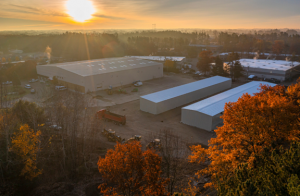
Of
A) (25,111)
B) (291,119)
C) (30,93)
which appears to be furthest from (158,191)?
(30,93)

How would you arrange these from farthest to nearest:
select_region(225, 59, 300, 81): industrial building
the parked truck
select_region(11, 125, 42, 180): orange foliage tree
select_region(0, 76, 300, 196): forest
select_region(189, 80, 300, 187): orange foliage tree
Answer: select_region(225, 59, 300, 81): industrial building → the parked truck → select_region(11, 125, 42, 180): orange foliage tree → select_region(189, 80, 300, 187): orange foliage tree → select_region(0, 76, 300, 196): forest

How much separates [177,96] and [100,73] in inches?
510

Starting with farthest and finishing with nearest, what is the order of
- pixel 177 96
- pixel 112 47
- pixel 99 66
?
pixel 112 47
pixel 99 66
pixel 177 96

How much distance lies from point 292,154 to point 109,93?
79.1ft

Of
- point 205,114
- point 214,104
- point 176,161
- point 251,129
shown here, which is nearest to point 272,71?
point 214,104

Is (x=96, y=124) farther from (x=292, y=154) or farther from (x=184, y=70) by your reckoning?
(x=184, y=70)

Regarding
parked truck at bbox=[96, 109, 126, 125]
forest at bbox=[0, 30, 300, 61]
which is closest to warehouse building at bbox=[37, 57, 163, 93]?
parked truck at bbox=[96, 109, 126, 125]

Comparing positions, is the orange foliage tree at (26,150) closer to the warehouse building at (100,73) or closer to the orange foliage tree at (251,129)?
the orange foliage tree at (251,129)

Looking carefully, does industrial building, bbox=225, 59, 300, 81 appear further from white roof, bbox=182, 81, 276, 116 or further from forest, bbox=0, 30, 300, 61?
forest, bbox=0, 30, 300, 61

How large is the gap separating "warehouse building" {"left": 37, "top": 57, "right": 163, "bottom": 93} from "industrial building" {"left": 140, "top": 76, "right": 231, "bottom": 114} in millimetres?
10074

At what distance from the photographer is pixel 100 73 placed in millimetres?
30938

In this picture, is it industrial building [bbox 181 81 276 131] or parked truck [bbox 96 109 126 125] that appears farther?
parked truck [bbox 96 109 126 125]

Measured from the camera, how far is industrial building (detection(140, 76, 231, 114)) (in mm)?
22203

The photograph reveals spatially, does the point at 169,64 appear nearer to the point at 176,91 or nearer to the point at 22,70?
the point at 176,91
